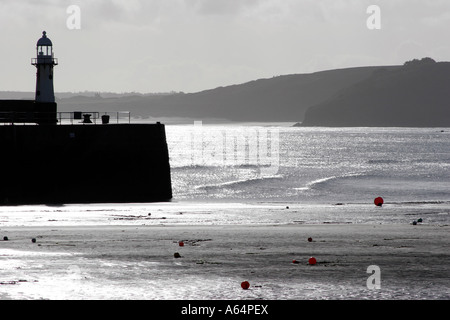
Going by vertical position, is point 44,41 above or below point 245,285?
above

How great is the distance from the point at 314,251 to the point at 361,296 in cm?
632

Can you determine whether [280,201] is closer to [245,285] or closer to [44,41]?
[44,41]

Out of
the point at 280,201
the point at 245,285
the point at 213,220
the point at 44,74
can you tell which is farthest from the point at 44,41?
the point at 245,285

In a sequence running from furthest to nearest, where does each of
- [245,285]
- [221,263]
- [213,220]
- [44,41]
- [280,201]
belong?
[44,41], [280,201], [213,220], [221,263], [245,285]

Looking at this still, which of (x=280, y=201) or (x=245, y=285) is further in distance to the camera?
(x=280, y=201)

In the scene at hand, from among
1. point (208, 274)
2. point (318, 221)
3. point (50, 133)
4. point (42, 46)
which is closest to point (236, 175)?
point (42, 46)

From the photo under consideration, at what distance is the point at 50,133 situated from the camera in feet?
153

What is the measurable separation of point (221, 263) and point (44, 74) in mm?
40387

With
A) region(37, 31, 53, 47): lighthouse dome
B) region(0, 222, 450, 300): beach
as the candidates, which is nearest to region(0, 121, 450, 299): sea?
region(0, 222, 450, 300): beach

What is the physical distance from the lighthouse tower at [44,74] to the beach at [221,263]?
29.2 meters

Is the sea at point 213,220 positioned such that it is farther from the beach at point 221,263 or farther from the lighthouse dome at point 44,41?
the lighthouse dome at point 44,41

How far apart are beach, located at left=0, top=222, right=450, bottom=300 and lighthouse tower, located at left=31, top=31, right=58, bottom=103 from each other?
29.2 m

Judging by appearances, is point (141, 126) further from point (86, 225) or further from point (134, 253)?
point (134, 253)

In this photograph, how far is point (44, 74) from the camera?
57.3m
